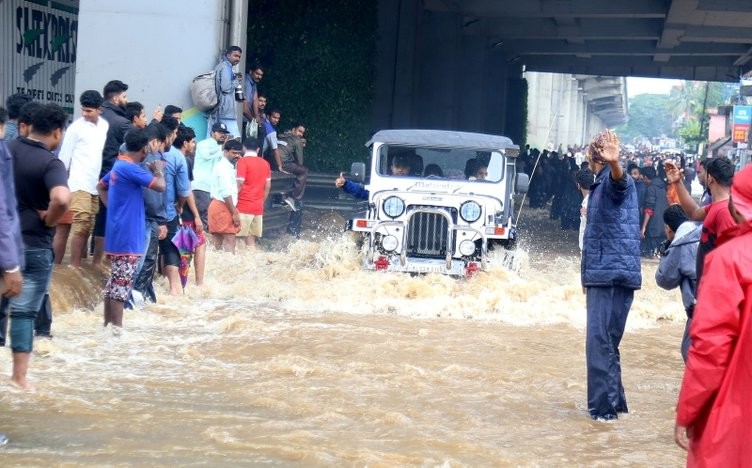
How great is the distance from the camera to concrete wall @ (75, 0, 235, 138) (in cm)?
1619

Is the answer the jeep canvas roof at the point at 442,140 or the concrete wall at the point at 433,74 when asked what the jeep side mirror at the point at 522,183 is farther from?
the concrete wall at the point at 433,74

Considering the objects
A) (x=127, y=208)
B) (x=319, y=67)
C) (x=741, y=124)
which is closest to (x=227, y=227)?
(x=127, y=208)

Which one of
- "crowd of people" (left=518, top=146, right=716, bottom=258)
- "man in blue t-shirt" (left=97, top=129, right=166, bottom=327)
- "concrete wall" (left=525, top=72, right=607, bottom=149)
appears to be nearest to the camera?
"man in blue t-shirt" (left=97, top=129, right=166, bottom=327)

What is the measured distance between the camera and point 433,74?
3516 cm

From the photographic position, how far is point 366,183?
14602mm

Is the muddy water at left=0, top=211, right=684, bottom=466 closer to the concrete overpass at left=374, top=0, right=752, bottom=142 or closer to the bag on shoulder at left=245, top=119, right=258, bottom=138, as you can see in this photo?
the bag on shoulder at left=245, top=119, right=258, bottom=138

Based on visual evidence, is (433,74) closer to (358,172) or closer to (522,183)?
(522,183)

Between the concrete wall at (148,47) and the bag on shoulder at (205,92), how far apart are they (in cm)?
24

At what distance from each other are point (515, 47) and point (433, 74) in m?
8.37

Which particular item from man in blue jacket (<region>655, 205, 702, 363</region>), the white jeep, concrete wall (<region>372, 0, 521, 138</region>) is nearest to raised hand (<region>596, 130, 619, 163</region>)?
man in blue jacket (<region>655, 205, 702, 363</region>)

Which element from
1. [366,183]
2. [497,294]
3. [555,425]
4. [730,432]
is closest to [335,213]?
[366,183]

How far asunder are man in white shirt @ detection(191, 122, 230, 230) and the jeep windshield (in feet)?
7.24

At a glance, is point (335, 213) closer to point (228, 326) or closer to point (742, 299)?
point (228, 326)

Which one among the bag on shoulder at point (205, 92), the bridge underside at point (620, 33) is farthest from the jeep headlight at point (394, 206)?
the bridge underside at point (620, 33)
